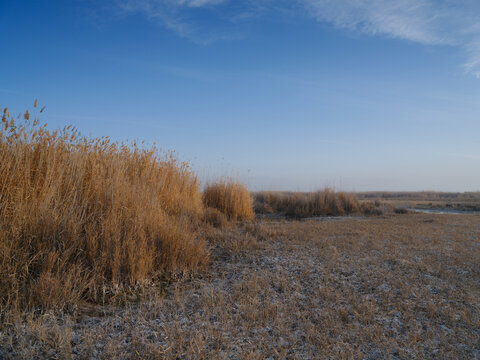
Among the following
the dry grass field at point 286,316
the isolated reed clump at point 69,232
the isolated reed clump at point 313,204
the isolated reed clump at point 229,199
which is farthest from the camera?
the isolated reed clump at point 313,204

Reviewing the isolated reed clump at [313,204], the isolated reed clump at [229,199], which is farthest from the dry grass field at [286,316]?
the isolated reed clump at [313,204]

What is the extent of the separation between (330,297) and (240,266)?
53.4 inches

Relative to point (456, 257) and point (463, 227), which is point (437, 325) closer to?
point (456, 257)

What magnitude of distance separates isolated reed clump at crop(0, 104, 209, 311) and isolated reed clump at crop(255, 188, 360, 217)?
717 cm

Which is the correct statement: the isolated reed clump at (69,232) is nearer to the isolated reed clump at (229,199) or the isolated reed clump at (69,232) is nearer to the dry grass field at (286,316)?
the dry grass field at (286,316)

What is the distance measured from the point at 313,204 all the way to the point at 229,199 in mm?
4129

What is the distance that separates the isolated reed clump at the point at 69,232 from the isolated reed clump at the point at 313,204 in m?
7.17

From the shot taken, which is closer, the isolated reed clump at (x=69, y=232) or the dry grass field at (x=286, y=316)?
the dry grass field at (x=286, y=316)

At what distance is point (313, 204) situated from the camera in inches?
454

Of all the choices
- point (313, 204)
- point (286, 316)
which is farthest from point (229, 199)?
point (286, 316)

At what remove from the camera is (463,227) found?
7.26m

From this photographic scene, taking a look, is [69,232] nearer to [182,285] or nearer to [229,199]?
[182,285]

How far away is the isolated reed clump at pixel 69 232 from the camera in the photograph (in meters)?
2.74

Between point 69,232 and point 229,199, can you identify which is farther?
point 229,199
